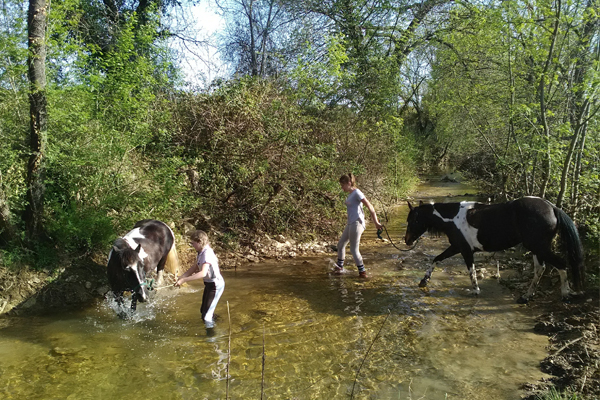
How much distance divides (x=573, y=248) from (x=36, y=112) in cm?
843

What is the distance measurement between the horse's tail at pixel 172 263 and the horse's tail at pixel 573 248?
6356 mm

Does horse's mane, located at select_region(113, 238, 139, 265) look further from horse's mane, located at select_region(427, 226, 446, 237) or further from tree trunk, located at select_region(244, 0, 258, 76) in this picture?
tree trunk, located at select_region(244, 0, 258, 76)

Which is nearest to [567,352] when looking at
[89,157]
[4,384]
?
[4,384]

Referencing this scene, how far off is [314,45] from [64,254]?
11.9 meters

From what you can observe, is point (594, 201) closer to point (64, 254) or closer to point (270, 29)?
point (64, 254)

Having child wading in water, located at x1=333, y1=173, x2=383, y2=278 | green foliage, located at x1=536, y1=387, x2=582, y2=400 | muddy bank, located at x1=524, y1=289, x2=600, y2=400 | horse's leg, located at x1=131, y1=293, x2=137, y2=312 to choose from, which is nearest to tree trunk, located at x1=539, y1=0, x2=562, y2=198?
muddy bank, located at x1=524, y1=289, x2=600, y2=400

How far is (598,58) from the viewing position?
5836 millimetres

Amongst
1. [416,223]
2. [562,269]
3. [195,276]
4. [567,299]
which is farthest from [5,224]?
[567,299]

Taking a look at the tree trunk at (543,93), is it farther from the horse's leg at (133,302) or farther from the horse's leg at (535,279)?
the horse's leg at (133,302)

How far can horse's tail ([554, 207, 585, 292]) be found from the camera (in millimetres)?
5465

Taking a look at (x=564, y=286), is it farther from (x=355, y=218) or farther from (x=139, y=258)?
(x=139, y=258)

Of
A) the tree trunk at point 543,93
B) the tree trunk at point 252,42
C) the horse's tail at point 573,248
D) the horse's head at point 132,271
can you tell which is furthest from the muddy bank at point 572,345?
the tree trunk at point 252,42

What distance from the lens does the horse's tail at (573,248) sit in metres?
5.46

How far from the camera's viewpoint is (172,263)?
7207 millimetres
